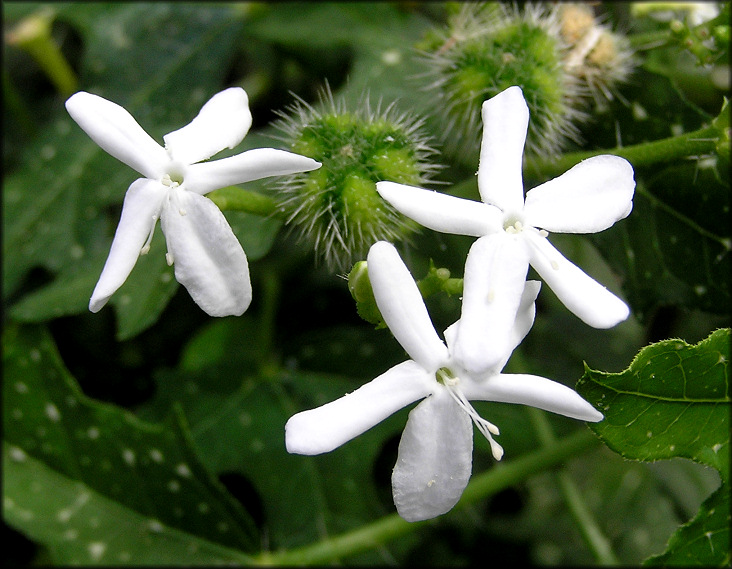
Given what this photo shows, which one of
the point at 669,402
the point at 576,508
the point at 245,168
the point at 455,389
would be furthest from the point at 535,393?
the point at 576,508

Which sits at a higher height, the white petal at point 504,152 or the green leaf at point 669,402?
the white petal at point 504,152

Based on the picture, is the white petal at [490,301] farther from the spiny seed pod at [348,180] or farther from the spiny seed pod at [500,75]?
the spiny seed pod at [500,75]

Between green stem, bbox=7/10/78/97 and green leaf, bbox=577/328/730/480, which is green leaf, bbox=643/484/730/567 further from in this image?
green stem, bbox=7/10/78/97

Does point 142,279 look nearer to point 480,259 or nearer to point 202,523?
point 202,523

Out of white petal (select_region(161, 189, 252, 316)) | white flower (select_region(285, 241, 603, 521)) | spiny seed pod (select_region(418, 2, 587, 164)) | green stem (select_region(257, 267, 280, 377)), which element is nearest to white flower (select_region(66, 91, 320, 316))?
white petal (select_region(161, 189, 252, 316))

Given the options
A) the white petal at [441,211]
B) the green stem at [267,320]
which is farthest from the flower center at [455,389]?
the green stem at [267,320]

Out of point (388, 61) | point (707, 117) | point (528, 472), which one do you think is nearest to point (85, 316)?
point (388, 61)
